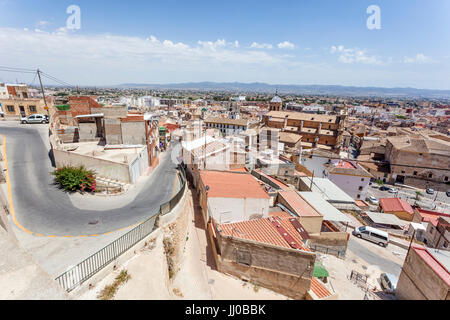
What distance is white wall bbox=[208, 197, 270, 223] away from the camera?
15.0 m

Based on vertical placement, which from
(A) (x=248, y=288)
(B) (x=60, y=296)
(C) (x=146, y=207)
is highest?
(B) (x=60, y=296)

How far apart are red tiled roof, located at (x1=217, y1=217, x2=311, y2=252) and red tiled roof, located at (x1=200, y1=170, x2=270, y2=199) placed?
2.42 metres

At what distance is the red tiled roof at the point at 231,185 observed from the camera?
15520 mm

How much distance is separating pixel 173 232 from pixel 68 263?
463 cm

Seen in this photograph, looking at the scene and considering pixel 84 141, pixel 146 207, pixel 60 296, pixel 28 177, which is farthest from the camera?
pixel 84 141

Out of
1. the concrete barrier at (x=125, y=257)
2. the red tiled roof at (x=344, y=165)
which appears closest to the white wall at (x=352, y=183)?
the red tiled roof at (x=344, y=165)

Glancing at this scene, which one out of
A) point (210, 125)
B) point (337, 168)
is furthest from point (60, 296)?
point (210, 125)

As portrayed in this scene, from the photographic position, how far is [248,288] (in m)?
11.3

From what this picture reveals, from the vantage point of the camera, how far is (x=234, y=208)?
15.2 metres

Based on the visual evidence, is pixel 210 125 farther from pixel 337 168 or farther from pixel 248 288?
pixel 248 288

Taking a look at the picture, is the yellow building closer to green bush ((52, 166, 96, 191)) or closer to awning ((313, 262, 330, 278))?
green bush ((52, 166, 96, 191))

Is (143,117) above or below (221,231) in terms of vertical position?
above

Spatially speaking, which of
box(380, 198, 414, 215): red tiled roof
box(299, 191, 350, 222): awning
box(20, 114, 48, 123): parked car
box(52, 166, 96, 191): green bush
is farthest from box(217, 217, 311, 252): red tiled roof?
box(20, 114, 48, 123): parked car
